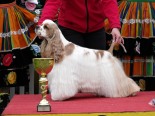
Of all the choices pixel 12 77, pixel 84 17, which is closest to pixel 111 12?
pixel 84 17

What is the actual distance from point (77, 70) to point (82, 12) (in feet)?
1.31

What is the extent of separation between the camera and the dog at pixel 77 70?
2.55 meters

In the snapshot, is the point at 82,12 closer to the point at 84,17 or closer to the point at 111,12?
the point at 84,17

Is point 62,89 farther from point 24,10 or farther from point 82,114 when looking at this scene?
point 24,10

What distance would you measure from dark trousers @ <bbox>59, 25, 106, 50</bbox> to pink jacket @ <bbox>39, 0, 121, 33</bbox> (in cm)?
3

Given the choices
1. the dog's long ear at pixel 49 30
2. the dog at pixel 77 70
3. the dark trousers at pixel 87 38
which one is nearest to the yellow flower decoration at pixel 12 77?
the dark trousers at pixel 87 38

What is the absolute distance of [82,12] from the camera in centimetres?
282

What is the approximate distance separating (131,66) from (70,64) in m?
1.01

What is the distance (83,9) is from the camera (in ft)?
9.25

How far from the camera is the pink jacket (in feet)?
9.07

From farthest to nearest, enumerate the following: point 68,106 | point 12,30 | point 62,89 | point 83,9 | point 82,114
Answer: point 12,30
point 83,9
point 62,89
point 68,106
point 82,114

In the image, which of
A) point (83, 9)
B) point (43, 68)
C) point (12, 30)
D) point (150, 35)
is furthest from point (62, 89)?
point (150, 35)

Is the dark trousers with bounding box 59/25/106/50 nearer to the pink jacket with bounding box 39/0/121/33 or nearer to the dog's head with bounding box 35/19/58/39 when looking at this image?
the pink jacket with bounding box 39/0/121/33

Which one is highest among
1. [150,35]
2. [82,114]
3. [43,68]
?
[150,35]
